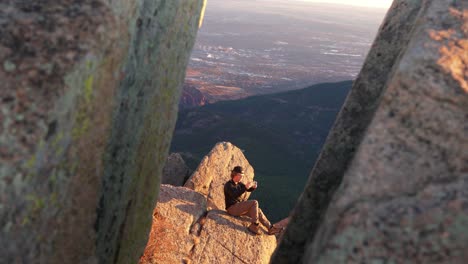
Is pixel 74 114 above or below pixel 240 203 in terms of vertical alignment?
above

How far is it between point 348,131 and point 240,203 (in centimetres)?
506

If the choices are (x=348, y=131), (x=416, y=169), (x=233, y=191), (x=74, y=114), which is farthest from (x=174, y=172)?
(x=416, y=169)

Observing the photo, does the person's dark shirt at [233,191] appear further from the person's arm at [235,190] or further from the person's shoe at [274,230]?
the person's shoe at [274,230]

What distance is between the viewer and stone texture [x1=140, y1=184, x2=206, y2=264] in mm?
6352

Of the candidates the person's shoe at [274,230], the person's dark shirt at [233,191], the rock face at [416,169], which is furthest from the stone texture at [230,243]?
the rock face at [416,169]

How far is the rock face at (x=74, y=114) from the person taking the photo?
2.17 meters

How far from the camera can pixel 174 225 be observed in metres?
7.27

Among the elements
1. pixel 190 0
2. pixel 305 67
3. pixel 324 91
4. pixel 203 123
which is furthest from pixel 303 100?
pixel 190 0

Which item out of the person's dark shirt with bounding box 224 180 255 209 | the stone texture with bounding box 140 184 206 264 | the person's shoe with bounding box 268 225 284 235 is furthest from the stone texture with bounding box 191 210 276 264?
the person's dark shirt with bounding box 224 180 255 209

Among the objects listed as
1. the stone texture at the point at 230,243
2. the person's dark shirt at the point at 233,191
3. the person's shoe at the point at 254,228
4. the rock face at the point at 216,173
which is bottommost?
the rock face at the point at 216,173

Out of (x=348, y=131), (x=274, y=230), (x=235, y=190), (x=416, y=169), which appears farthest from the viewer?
(x=235, y=190)

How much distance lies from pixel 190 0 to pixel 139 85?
1080 mm

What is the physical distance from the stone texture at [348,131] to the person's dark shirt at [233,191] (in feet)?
15.2

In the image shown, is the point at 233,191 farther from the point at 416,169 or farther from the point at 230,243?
the point at 416,169
